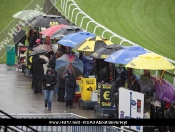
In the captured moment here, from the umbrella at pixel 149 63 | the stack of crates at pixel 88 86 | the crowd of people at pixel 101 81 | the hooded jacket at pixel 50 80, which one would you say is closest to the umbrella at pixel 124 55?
the crowd of people at pixel 101 81

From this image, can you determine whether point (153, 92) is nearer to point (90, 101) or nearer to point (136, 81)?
point (136, 81)

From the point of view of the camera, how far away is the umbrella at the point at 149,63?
1452 centimetres

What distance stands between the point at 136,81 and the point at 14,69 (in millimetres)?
12356

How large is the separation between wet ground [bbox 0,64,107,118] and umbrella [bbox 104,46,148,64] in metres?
1.87

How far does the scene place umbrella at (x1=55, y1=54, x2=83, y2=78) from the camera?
18.2 metres

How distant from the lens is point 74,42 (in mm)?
19328

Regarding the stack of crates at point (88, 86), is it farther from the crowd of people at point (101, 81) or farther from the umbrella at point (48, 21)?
the umbrella at point (48, 21)

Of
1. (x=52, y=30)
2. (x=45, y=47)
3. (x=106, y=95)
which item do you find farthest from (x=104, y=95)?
(x=52, y=30)

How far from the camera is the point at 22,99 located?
19.4m

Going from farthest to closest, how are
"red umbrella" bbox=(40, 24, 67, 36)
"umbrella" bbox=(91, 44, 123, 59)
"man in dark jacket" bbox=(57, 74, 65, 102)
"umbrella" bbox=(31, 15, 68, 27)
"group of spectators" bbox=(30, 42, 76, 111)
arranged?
"umbrella" bbox=(31, 15, 68, 27), "red umbrella" bbox=(40, 24, 67, 36), "man in dark jacket" bbox=(57, 74, 65, 102), "umbrella" bbox=(91, 44, 123, 59), "group of spectators" bbox=(30, 42, 76, 111)

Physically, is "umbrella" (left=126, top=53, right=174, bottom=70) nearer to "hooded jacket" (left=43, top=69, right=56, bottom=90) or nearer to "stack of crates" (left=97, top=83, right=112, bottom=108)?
"stack of crates" (left=97, top=83, right=112, bottom=108)

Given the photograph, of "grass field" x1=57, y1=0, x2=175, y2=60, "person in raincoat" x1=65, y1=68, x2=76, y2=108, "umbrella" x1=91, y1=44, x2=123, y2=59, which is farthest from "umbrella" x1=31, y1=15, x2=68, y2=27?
"grass field" x1=57, y1=0, x2=175, y2=60

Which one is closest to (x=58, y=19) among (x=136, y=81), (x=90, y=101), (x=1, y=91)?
(x=1, y=91)

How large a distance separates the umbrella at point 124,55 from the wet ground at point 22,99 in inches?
73.8
